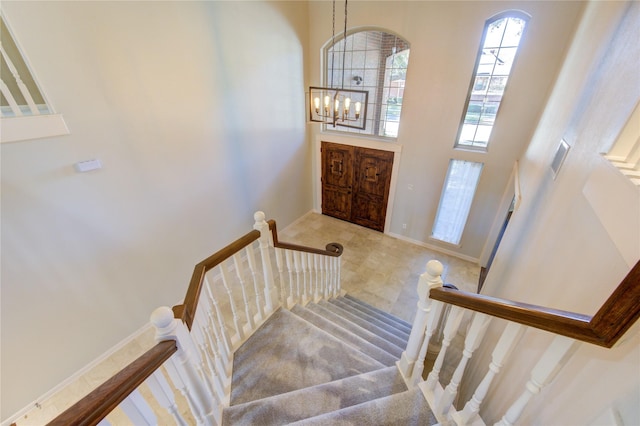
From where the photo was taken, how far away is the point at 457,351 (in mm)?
2656

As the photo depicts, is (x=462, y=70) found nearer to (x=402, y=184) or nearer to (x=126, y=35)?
(x=402, y=184)

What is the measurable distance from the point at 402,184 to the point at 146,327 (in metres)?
4.88

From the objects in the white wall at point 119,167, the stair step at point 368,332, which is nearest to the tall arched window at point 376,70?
the white wall at point 119,167

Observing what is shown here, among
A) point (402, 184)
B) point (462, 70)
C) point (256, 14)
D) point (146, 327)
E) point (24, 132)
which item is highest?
point (256, 14)

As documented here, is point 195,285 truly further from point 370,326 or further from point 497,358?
point 370,326

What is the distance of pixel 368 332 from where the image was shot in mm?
2543

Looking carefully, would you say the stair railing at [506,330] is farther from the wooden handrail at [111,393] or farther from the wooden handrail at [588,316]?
the wooden handrail at [111,393]

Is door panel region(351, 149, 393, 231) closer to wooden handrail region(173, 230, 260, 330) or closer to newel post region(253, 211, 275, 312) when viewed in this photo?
newel post region(253, 211, 275, 312)

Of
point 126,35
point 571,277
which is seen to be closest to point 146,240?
point 126,35

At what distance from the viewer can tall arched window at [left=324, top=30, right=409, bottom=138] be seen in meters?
4.30

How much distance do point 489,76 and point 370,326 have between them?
4.05 meters

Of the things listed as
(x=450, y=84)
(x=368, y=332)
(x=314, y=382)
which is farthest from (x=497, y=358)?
(x=450, y=84)

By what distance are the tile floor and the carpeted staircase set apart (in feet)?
5.48

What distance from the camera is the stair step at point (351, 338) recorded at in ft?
6.73
